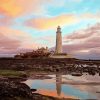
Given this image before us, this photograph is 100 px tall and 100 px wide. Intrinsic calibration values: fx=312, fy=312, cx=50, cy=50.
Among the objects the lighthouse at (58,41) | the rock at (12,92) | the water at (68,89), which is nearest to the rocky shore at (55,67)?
the water at (68,89)

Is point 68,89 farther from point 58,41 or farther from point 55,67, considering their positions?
point 58,41

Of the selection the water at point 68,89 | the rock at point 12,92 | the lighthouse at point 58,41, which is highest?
the lighthouse at point 58,41

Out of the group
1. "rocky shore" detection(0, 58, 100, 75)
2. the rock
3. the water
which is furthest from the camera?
"rocky shore" detection(0, 58, 100, 75)

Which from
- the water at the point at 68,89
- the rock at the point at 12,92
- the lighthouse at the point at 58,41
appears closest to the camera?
the rock at the point at 12,92

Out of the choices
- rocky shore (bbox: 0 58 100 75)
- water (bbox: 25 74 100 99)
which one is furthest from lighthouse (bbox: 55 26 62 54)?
water (bbox: 25 74 100 99)

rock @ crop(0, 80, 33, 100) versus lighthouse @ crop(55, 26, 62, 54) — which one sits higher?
lighthouse @ crop(55, 26, 62, 54)

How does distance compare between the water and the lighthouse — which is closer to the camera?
the water

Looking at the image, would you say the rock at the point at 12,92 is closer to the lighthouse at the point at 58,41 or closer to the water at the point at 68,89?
the water at the point at 68,89

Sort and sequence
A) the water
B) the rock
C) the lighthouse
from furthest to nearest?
the lighthouse → the water → the rock

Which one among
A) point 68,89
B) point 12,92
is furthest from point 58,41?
point 12,92

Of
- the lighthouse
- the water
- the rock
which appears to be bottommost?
the water

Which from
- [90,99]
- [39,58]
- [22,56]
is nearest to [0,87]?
[90,99]

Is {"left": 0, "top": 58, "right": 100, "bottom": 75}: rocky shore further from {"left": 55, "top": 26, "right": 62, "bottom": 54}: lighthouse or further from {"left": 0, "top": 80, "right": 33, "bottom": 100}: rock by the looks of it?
{"left": 0, "top": 80, "right": 33, "bottom": 100}: rock

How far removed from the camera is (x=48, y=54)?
154 metres
